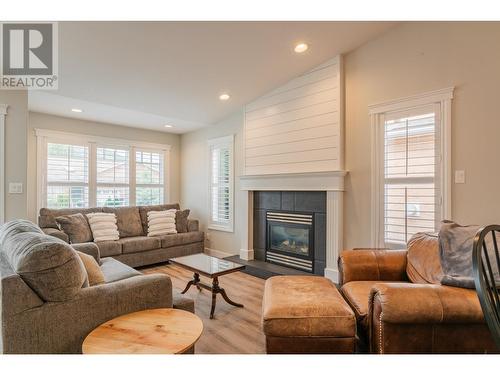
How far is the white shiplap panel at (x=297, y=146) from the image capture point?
348cm

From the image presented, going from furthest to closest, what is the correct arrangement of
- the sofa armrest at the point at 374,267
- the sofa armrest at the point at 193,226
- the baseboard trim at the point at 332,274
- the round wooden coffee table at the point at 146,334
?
the sofa armrest at the point at 193,226 → the baseboard trim at the point at 332,274 → the sofa armrest at the point at 374,267 → the round wooden coffee table at the point at 146,334

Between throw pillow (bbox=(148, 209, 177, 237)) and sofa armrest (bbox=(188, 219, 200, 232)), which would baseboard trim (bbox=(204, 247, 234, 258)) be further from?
throw pillow (bbox=(148, 209, 177, 237))

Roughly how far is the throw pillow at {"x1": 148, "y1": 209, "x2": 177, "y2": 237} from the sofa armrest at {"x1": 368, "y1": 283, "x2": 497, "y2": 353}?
3.75 metres

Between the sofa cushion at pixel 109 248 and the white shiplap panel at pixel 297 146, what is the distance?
235cm

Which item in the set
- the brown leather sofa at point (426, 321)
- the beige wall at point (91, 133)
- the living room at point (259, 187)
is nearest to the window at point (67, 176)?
the living room at point (259, 187)

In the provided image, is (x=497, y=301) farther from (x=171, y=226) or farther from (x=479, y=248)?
(x=171, y=226)

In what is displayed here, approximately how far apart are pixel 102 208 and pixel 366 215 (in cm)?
393

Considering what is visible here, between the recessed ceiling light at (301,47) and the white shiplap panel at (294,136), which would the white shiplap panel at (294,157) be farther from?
the recessed ceiling light at (301,47)

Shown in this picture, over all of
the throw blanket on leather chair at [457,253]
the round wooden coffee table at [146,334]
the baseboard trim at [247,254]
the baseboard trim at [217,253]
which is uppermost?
the throw blanket on leather chair at [457,253]

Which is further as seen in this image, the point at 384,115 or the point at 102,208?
the point at 102,208

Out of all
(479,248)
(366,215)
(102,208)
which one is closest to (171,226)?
(102,208)

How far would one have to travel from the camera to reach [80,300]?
4.86ft
